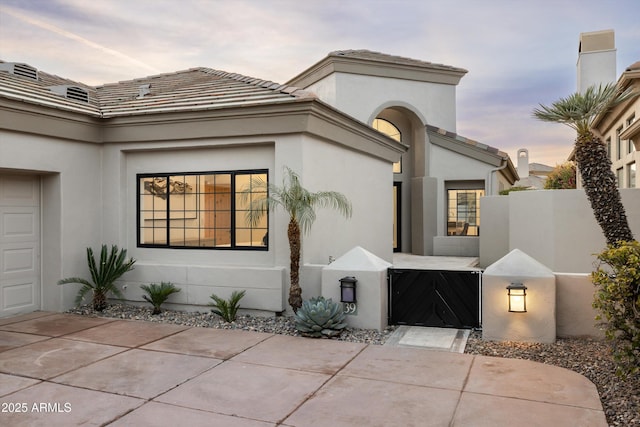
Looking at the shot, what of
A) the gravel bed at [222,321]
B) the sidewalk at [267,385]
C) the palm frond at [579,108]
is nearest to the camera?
the sidewalk at [267,385]

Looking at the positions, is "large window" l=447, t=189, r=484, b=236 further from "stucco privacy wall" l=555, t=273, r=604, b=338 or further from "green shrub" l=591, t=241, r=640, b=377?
"green shrub" l=591, t=241, r=640, b=377

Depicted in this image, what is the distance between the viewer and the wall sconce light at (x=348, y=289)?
760 cm

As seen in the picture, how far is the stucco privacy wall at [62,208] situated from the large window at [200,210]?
1.03 meters

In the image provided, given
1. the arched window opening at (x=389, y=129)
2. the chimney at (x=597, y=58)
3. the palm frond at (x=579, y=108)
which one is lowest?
the palm frond at (x=579, y=108)

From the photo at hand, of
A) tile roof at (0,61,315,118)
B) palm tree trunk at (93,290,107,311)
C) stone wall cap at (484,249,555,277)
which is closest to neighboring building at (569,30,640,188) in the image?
stone wall cap at (484,249,555,277)

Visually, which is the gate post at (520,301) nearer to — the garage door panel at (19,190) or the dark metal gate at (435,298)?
the dark metal gate at (435,298)

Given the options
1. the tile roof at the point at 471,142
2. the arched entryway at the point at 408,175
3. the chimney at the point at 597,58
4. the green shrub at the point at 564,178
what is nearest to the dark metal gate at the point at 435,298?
the arched entryway at the point at 408,175

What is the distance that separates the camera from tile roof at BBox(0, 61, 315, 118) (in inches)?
340

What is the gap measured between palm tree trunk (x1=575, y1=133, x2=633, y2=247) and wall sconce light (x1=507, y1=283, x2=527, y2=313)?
1374mm

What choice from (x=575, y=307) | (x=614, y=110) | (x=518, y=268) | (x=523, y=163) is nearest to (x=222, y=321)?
(x=518, y=268)

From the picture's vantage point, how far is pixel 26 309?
8836 millimetres

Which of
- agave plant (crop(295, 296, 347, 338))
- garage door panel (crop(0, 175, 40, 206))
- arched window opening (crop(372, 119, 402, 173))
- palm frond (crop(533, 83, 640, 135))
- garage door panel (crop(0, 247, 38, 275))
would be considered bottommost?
agave plant (crop(295, 296, 347, 338))

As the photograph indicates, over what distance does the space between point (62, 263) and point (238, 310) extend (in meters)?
3.41

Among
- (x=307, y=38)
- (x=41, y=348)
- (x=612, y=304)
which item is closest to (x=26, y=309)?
(x=41, y=348)
